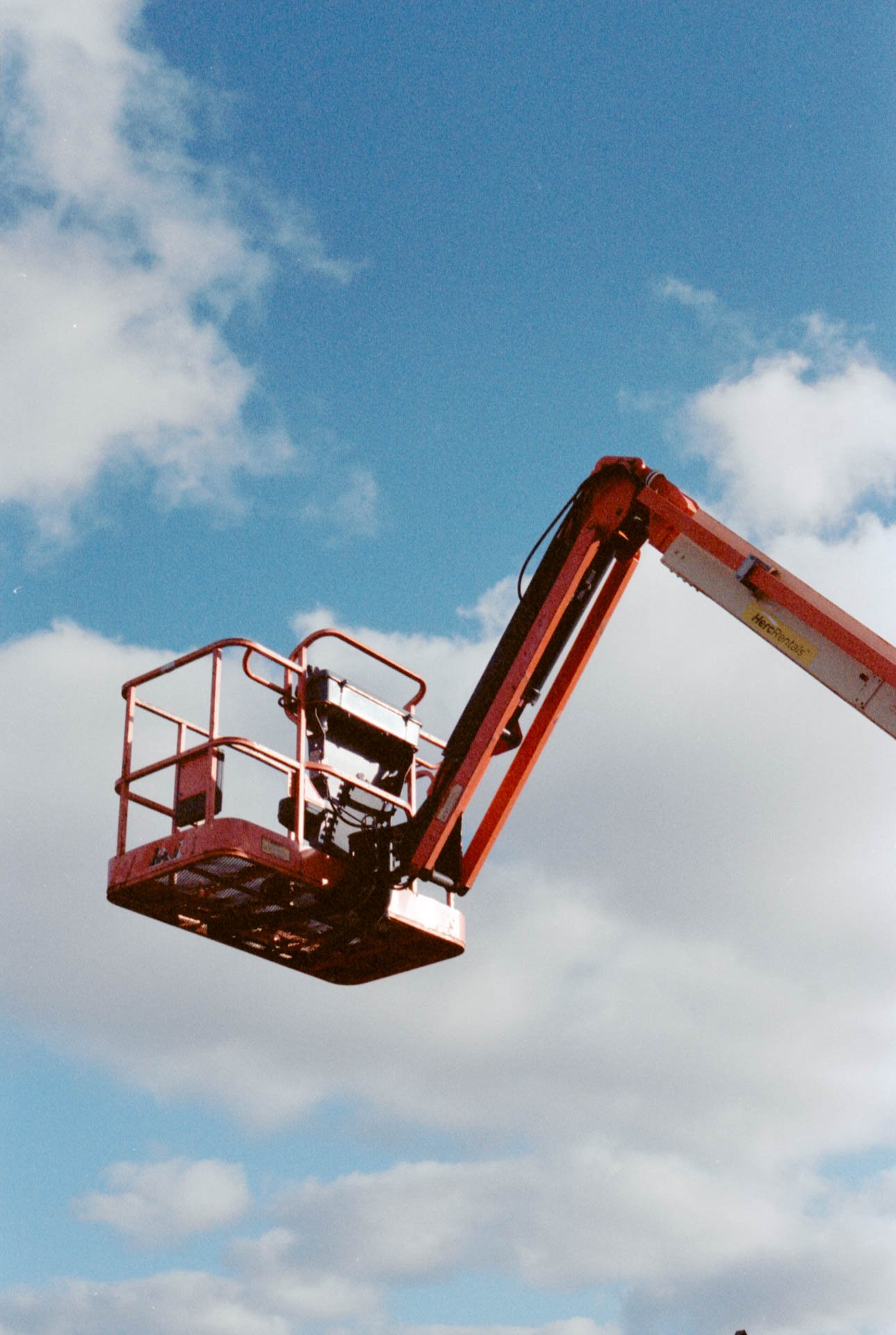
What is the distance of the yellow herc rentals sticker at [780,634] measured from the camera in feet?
36.4

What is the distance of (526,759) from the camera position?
508 inches

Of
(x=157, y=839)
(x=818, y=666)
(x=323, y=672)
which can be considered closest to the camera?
(x=818, y=666)

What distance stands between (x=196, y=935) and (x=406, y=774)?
7.03 ft

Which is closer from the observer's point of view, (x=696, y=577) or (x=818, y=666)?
(x=818, y=666)

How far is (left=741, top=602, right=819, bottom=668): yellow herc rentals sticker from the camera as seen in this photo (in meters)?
11.1

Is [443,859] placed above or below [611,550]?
below

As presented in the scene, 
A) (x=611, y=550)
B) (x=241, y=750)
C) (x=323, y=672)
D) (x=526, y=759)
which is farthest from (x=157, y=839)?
(x=611, y=550)

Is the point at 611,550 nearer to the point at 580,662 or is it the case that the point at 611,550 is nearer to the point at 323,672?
the point at 580,662

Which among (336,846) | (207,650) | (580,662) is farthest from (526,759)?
(207,650)

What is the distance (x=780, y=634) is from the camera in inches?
444

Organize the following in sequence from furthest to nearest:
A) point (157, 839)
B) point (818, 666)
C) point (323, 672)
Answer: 1. point (323, 672)
2. point (157, 839)
3. point (818, 666)

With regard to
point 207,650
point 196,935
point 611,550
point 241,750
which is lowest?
point 196,935

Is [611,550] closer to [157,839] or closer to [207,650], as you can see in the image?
[207,650]

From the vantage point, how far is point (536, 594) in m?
12.8
